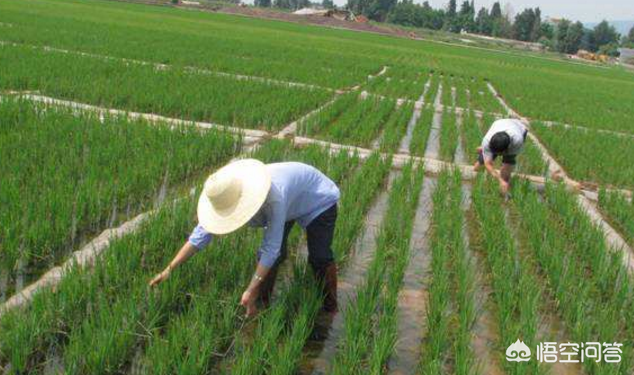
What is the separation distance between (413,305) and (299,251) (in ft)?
2.96

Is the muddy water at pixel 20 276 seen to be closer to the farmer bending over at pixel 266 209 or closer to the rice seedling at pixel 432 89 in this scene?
the farmer bending over at pixel 266 209

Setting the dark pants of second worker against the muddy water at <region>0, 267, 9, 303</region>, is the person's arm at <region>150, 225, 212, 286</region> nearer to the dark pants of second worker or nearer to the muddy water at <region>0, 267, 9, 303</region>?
the dark pants of second worker

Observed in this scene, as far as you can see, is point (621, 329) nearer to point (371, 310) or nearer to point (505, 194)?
point (371, 310)

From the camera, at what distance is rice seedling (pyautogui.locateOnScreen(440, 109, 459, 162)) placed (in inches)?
275

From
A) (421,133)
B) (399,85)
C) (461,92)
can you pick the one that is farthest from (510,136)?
(461,92)

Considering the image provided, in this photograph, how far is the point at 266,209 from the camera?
2559 mm

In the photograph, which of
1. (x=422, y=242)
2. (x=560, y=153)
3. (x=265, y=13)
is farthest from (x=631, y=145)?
(x=265, y=13)

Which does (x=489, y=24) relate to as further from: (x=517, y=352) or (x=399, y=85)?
(x=517, y=352)

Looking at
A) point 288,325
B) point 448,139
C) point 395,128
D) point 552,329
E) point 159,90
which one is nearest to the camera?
point 288,325

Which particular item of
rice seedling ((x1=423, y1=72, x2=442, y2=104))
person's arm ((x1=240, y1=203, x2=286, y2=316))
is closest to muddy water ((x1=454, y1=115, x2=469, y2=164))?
rice seedling ((x1=423, y1=72, x2=442, y2=104))

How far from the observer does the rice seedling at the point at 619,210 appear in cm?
496

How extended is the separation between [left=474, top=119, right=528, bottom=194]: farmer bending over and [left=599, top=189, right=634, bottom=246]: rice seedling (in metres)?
0.98

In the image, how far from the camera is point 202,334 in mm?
2518

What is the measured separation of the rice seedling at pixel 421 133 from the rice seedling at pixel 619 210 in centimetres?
205
